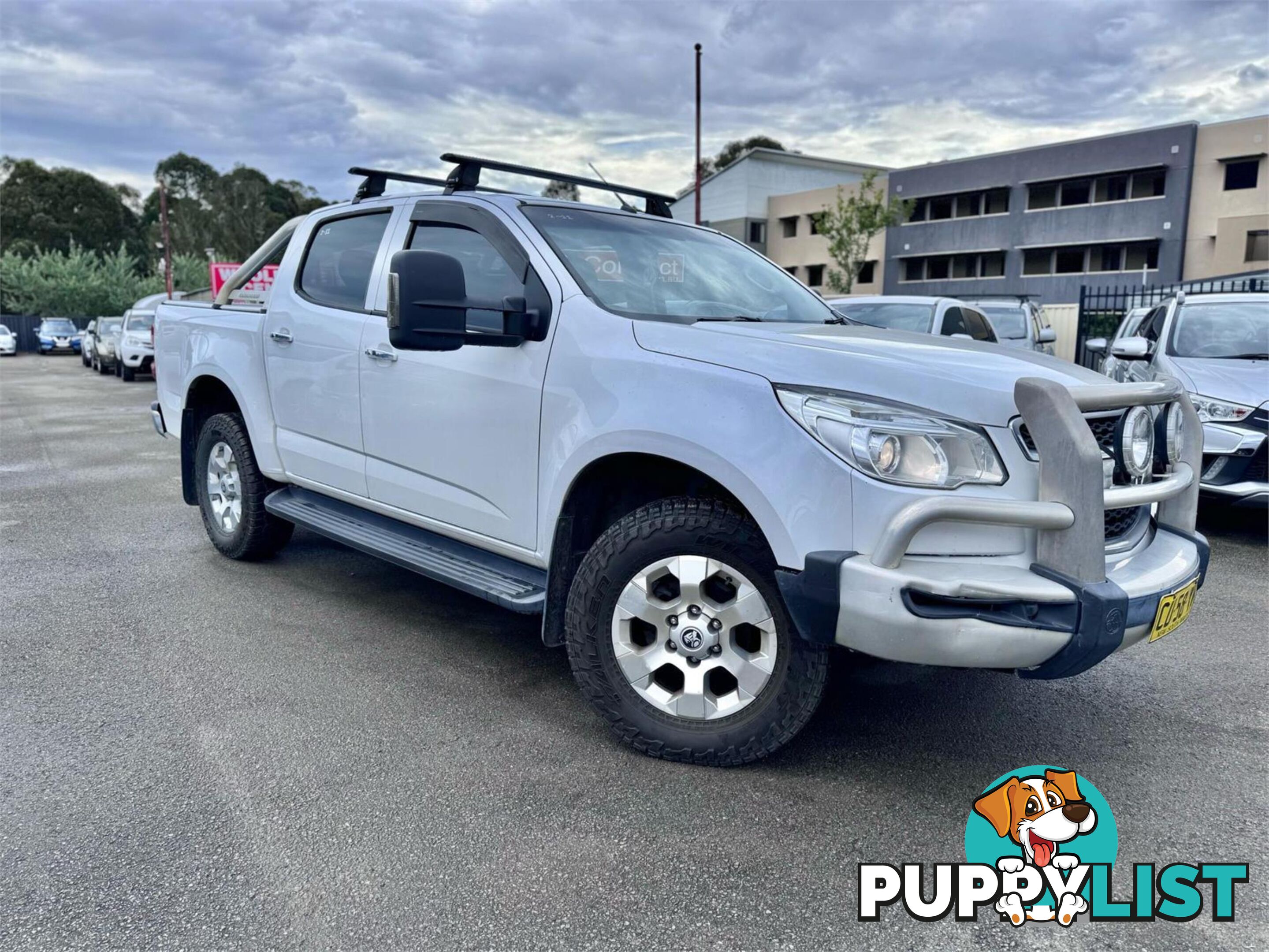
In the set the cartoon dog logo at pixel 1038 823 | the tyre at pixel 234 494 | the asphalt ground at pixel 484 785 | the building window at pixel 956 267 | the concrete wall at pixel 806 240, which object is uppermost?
the concrete wall at pixel 806 240

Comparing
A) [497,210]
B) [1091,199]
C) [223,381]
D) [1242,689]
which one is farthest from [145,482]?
[1091,199]

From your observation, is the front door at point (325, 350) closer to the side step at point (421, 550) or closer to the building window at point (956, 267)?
the side step at point (421, 550)

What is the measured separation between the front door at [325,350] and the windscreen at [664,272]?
103 cm

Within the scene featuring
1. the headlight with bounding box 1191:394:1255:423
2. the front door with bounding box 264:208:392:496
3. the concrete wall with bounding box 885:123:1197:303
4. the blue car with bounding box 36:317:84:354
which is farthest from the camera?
the blue car with bounding box 36:317:84:354

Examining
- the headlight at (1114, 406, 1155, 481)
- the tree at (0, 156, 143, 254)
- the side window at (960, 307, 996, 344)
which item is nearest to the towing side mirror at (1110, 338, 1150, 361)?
the side window at (960, 307, 996, 344)

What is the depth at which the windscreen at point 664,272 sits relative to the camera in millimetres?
3523

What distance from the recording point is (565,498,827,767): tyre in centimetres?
282

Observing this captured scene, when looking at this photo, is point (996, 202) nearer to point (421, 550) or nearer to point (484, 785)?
point (421, 550)

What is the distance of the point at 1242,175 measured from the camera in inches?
1292

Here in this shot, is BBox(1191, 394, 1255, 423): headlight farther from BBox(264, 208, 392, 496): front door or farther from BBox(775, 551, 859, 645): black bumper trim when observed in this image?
BBox(264, 208, 392, 496): front door

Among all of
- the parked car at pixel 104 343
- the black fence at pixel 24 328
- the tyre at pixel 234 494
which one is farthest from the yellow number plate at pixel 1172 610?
the black fence at pixel 24 328

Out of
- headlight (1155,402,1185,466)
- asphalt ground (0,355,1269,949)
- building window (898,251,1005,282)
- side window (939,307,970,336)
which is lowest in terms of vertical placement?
asphalt ground (0,355,1269,949)

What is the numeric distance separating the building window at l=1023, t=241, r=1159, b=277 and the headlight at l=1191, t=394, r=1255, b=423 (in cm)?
3420

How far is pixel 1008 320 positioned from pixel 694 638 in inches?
398
